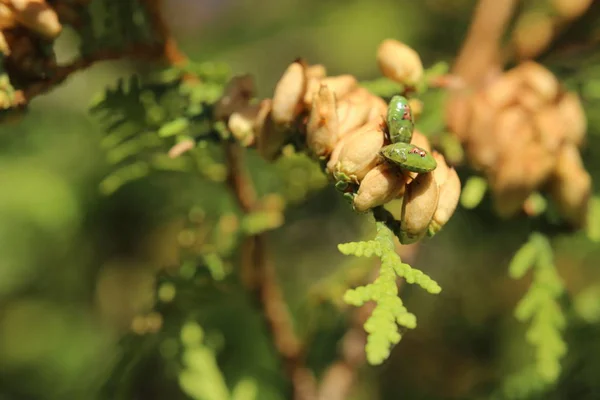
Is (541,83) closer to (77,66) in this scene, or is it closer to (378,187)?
(378,187)

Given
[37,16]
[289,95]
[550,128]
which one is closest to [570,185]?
[550,128]

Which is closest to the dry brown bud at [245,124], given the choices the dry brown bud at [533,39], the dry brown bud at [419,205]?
the dry brown bud at [419,205]

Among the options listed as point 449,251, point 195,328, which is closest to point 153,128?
point 195,328

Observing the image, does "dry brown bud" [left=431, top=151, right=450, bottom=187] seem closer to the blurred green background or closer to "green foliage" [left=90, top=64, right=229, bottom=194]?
"green foliage" [left=90, top=64, right=229, bottom=194]

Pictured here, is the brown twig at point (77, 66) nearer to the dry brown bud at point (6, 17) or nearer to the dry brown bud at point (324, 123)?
the dry brown bud at point (6, 17)

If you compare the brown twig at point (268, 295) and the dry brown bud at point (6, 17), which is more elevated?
the dry brown bud at point (6, 17)
